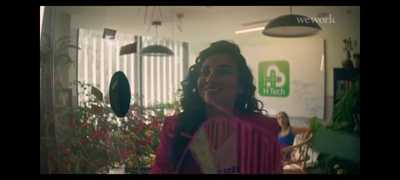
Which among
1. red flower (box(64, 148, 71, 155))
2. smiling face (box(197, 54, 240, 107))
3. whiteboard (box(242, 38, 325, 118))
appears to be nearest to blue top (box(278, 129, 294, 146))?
whiteboard (box(242, 38, 325, 118))

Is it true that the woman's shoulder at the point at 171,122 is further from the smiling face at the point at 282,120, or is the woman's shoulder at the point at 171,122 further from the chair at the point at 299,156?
the chair at the point at 299,156

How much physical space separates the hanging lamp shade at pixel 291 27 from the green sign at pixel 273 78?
0.29 metres

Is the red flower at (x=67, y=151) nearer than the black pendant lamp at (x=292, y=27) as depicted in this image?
No

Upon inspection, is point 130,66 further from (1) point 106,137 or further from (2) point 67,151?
(2) point 67,151

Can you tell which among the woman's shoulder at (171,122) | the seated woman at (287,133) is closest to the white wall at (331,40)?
the seated woman at (287,133)

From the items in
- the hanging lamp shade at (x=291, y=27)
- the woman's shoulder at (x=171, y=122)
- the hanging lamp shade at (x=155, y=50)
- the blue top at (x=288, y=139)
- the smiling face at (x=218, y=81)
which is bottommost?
the blue top at (x=288, y=139)

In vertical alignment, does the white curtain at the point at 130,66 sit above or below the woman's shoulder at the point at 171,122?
above

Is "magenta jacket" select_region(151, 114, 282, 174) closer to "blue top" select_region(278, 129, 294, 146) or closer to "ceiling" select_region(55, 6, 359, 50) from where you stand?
"blue top" select_region(278, 129, 294, 146)

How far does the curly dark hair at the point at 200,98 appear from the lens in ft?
12.6

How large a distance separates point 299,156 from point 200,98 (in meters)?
1.12
